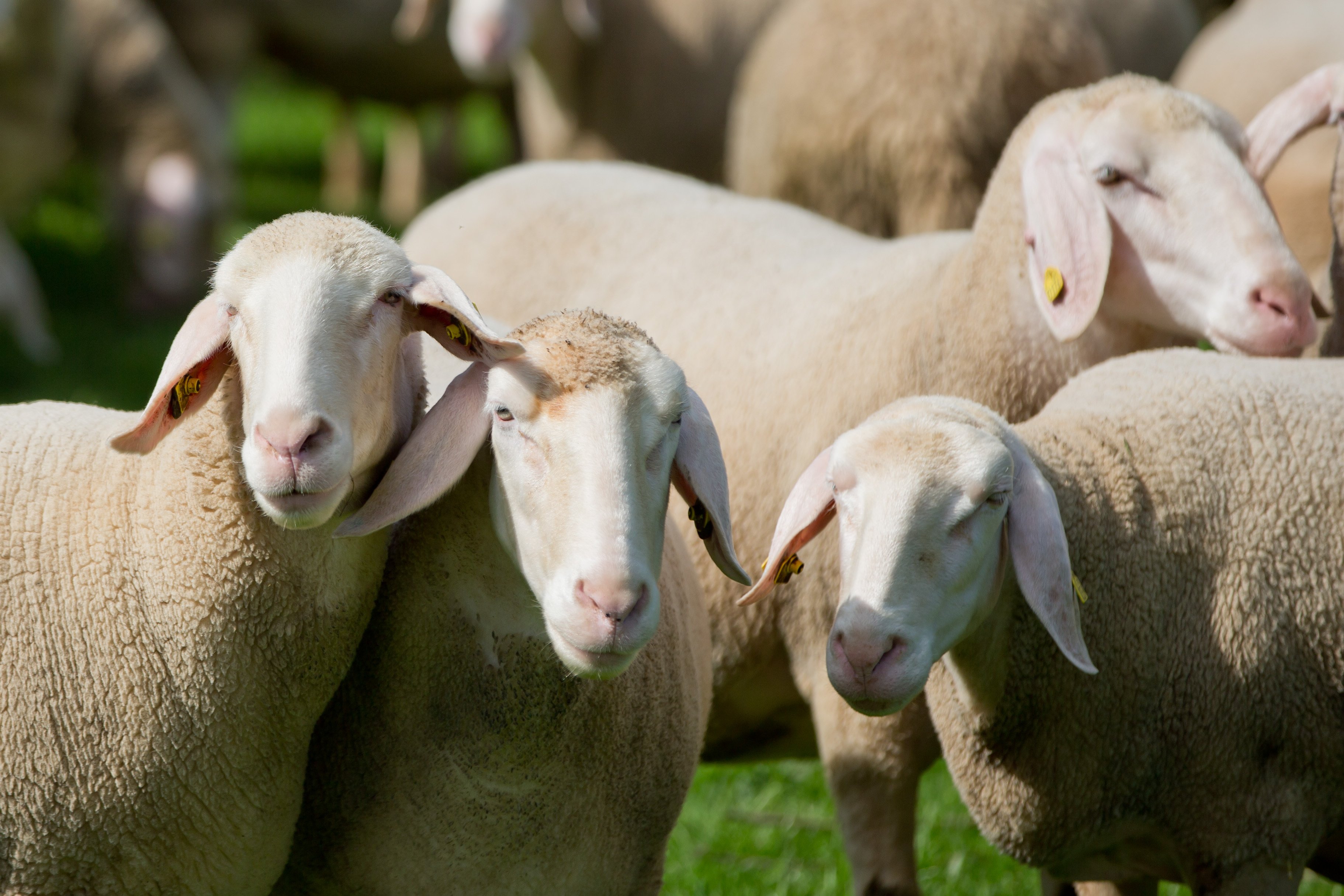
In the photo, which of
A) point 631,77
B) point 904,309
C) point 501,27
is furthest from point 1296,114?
point 631,77

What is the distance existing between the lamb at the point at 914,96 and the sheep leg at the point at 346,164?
630 centimetres

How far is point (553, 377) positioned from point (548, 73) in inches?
184

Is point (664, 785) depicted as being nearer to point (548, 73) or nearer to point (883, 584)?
point (883, 584)

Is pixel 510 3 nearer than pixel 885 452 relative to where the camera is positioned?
No

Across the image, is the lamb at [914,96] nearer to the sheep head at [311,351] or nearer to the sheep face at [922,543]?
the sheep face at [922,543]

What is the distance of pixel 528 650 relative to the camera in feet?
8.66

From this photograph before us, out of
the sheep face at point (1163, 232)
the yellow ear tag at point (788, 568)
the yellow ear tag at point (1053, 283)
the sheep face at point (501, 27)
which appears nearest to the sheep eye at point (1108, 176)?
the sheep face at point (1163, 232)

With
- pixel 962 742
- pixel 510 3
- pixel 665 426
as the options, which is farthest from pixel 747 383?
pixel 510 3

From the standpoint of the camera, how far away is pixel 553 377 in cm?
242

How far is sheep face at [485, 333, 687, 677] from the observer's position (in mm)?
2283

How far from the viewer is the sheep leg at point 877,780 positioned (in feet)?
10.9

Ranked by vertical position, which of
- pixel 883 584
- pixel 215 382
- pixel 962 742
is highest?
pixel 215 382

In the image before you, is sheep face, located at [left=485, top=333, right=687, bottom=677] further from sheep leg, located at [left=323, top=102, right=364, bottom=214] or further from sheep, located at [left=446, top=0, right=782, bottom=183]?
sheep leg, located at [left=323, top=102, right=364, bottom=214]

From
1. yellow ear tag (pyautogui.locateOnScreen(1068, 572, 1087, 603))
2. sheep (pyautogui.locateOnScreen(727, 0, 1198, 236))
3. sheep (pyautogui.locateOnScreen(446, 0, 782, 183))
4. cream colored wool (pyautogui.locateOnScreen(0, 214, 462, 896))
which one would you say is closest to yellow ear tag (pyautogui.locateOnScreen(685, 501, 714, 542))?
cream colored wool (pyautogui.locateOnScreen(0, 214, 462, 896))
